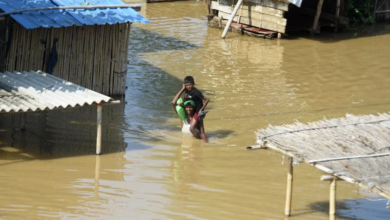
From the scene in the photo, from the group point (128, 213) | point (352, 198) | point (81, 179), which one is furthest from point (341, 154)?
point (81, 179)

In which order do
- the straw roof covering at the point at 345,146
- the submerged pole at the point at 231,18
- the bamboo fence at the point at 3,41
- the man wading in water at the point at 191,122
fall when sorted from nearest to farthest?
the straw roof covering at the point at 345,146 → the man wading in water at the point at 191,122 → the bamboo fence at the point at 3,41 → the submerged pole at the point at 231,18

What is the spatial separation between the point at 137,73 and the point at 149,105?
2.43 meters

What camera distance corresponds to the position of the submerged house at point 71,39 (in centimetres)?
1048

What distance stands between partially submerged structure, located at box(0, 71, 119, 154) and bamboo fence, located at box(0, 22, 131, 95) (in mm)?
1294

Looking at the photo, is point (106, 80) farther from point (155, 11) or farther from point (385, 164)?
point (155, 11)

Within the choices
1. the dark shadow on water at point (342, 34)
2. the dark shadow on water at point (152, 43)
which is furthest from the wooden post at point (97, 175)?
the dark shadow on water at point (342, 34)

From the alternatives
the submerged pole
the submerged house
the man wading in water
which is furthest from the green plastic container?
the submerged pole

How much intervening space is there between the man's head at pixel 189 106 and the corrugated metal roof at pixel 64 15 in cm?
214

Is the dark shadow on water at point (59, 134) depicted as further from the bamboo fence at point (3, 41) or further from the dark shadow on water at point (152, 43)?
the dark shadow on water at point (152, 43)

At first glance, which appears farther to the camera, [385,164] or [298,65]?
[298,65]

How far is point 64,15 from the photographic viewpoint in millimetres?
10688

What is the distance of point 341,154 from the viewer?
6469mm

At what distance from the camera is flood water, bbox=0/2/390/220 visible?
7219 mm

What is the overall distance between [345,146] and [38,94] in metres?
4.46
